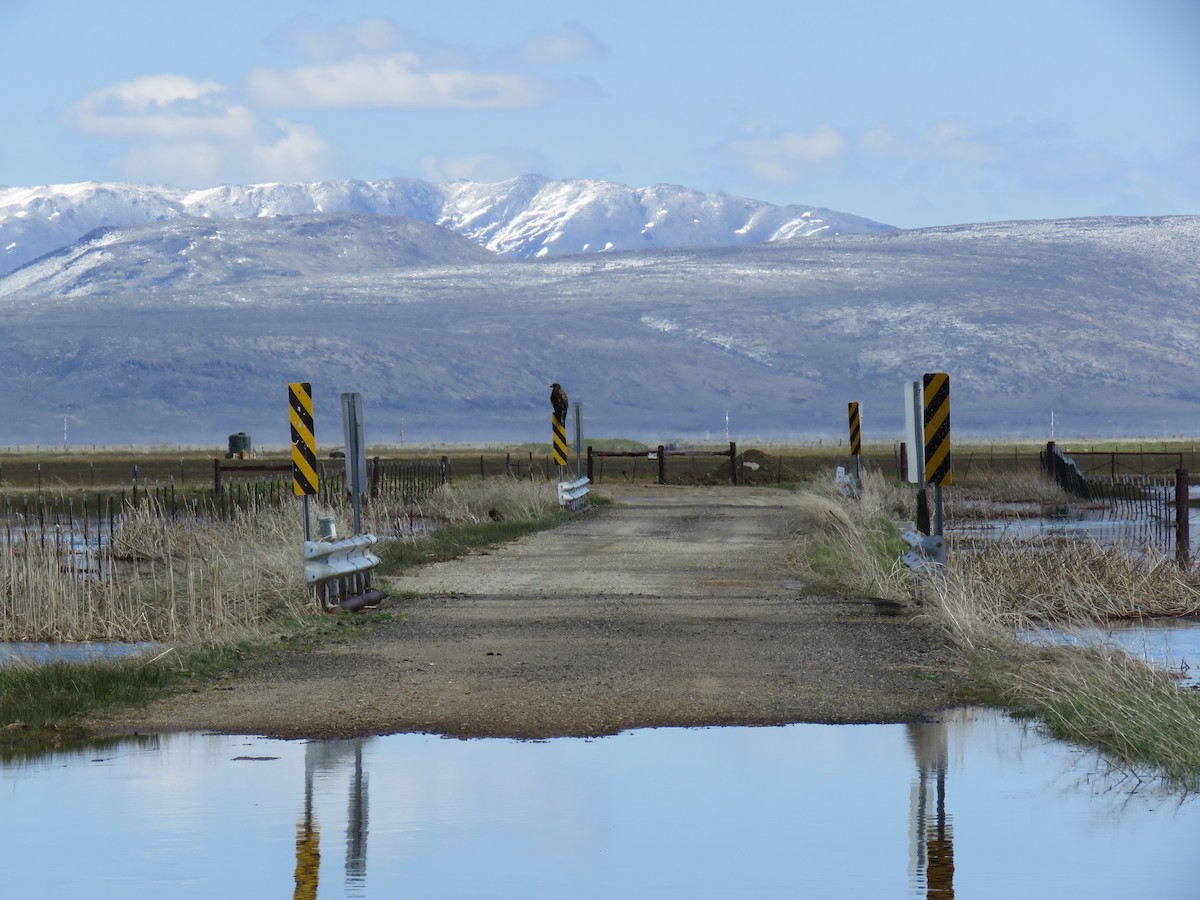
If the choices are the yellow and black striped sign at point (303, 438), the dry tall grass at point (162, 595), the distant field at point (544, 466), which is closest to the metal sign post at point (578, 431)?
the distant field at point (544, 466)

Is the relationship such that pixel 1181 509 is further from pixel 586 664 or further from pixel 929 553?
pixel 586 664

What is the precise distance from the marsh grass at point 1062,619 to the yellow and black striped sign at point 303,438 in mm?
5430

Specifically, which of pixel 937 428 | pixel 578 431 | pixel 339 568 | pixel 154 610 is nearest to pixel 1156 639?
pixel 937 428

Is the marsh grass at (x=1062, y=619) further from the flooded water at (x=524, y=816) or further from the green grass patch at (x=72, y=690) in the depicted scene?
the green grass patch at (x=72, y=690)

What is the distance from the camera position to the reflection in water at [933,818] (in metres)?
6.90

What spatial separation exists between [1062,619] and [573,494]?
20.1 metres

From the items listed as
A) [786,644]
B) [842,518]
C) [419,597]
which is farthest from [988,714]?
[842,518]

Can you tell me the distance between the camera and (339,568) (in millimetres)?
16234

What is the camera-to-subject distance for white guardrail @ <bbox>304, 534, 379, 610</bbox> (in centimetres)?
1574

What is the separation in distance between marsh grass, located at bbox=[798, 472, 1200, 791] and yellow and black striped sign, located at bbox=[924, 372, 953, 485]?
94 cm

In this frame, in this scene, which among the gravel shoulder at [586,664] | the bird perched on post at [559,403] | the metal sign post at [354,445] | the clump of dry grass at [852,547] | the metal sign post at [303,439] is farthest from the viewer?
the bird perched on post at [559,403]

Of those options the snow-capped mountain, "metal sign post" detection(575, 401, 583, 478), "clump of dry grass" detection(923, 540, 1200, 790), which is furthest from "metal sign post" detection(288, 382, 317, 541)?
the snow-capped mountain

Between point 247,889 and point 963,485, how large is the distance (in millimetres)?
42806

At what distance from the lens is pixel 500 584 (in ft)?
63.5
